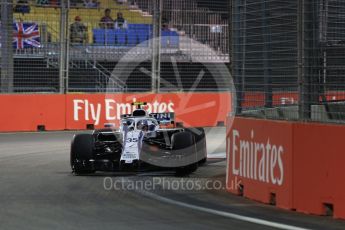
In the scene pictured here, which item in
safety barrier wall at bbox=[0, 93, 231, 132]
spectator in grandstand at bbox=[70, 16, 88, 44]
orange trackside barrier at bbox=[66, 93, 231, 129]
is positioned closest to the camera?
safety barrier wall at bbox=[0, 93, 231, 132]

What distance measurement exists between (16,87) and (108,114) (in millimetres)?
3174

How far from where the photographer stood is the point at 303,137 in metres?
8.55

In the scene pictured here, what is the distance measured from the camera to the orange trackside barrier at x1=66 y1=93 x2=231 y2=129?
2347 centimetres

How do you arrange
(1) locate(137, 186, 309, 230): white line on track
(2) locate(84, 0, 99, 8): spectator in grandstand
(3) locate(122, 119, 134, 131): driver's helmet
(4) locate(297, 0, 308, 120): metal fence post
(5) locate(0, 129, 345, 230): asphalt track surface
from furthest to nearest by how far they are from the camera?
(2) locate(84, 0, 99, 8): spectator in grandstand < (3) locate(122, 119, 134, 131): driver's helmet < (4) locate(297, 0, 308, 120): metal fence post < (5) locate(0, 129, 345, 230): asphalt track surface < (1) locate(137, 186, 309, 230): white line on track

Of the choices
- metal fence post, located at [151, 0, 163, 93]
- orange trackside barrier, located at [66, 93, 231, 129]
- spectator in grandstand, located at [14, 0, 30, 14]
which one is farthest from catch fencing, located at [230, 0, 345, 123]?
metal fence post, located at [151, 0, 163, 93]

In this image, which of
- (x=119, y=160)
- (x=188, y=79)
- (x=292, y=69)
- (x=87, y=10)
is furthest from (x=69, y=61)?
(x=292, y=69)

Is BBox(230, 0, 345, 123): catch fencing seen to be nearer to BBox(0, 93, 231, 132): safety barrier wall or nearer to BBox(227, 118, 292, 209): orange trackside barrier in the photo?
BBox(227, 118, 292, 209): orange trackside barrier

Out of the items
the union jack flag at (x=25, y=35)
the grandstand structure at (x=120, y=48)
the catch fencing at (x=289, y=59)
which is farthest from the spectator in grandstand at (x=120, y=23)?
the catch fencing at (x=289, y=59)

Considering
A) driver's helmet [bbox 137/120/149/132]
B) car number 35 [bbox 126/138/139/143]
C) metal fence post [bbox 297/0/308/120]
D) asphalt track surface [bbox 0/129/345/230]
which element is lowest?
asphalt track surface [bbox 0/129/345/230]

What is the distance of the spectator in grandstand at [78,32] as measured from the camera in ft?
81.1

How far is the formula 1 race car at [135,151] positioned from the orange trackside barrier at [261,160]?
6.73 feet

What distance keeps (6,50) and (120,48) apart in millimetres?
4529

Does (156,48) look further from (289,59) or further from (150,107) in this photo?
(289,59)

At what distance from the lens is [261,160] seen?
9.44 metres
